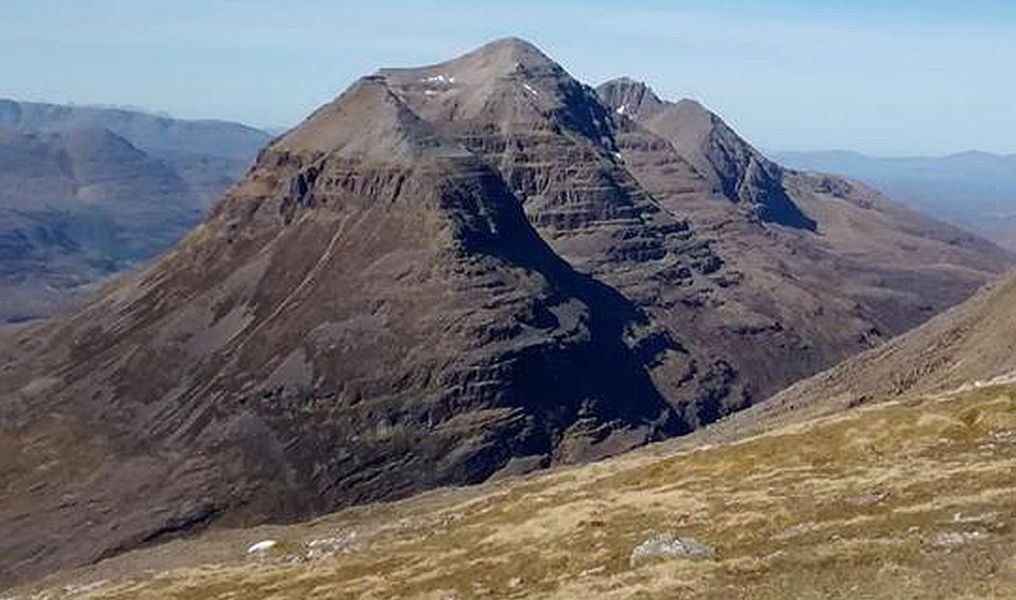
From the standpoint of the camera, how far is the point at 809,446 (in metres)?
102

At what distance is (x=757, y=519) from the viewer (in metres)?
70.2

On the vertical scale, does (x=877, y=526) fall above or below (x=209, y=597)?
above

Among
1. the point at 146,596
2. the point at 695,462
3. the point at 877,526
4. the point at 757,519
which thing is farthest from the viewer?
the point at 695,462

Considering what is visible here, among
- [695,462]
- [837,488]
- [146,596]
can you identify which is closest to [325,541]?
[146,596]

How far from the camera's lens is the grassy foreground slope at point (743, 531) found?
5481cm

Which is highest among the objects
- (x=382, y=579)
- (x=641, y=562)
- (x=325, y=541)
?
(x=641, y=562)

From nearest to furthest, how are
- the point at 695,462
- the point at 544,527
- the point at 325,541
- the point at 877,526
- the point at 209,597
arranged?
the point at 877,526 → the point at 544,527 → the point at 209,597 → the point at 695,462 → the point at 325,541

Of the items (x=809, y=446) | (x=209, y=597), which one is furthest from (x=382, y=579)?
(x=809, y=446)

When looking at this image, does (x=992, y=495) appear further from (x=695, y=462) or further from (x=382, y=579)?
(x=695, y=462)

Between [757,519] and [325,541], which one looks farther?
[325,541]

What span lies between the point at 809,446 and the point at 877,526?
41.3m

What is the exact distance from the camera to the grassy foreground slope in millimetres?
54812

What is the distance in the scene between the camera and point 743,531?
67.6 m

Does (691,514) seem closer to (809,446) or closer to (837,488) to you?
(837,488)
